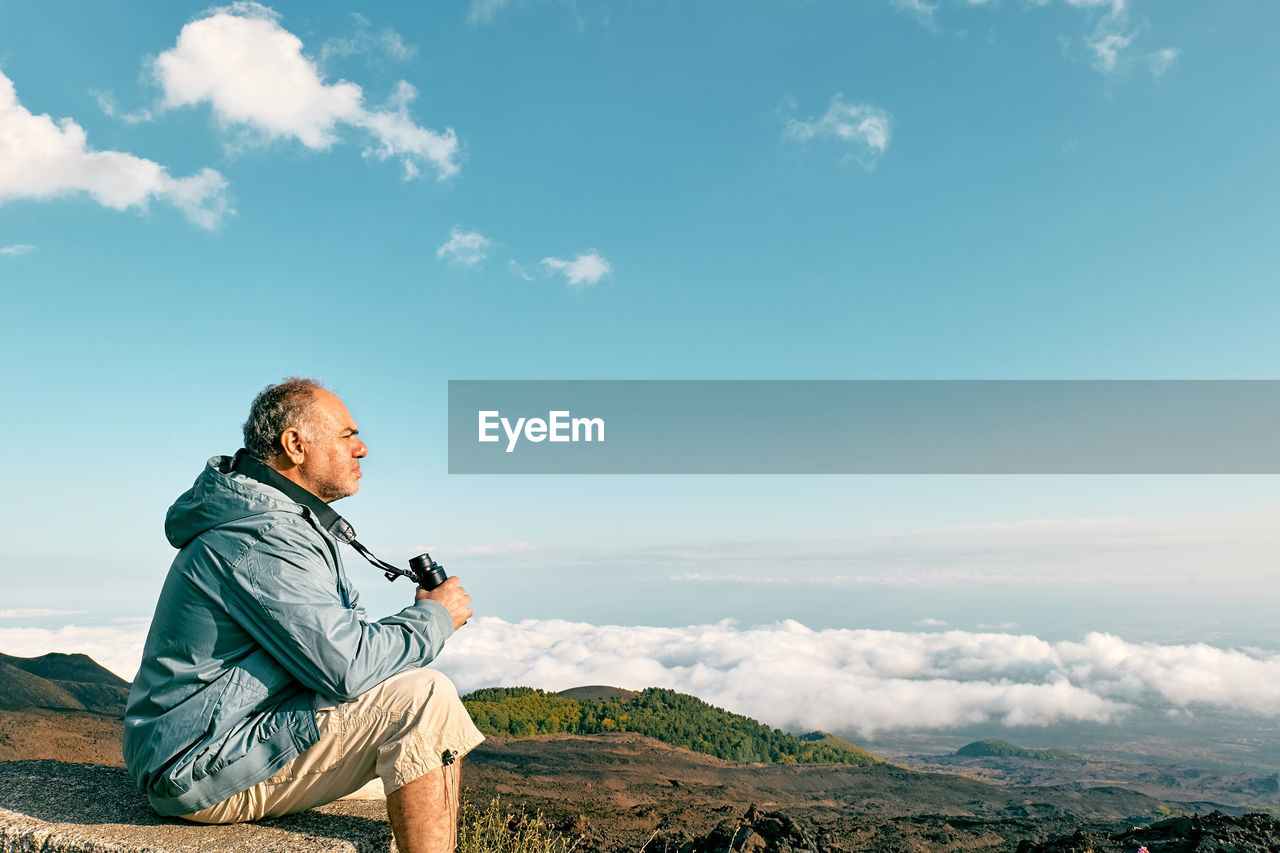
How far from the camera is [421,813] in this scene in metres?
2.90

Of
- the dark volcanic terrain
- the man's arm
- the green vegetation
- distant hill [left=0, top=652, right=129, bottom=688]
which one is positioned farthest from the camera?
distant hill [left=0, top=652, right=129, bottom=688]

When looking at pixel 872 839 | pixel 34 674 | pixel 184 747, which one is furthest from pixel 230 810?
pixel 34 674

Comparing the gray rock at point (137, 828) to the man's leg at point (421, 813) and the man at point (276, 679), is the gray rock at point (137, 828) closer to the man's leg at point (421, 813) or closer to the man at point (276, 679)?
the man at point (276, 679)

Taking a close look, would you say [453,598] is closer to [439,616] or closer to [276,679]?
[439,616]

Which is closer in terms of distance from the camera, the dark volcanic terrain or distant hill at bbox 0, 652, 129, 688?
the dark volcanic terrain

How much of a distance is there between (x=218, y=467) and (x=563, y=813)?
655 cm

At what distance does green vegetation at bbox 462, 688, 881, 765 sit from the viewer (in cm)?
1437

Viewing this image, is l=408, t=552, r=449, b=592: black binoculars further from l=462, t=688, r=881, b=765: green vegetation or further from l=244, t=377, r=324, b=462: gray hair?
l=462, t=688, r=881, b=765: green vegetation

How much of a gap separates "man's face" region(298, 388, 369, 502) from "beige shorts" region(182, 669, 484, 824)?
31.5 inches

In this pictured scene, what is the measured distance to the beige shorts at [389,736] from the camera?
290 centimetres

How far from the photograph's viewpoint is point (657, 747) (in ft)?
44.2

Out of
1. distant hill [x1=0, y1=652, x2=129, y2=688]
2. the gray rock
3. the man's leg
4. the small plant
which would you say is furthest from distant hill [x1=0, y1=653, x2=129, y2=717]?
the man's leg

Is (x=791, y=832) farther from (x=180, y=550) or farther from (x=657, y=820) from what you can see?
(x=180, y=550)

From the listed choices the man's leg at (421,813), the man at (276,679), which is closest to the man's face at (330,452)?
the man at (276,679)
